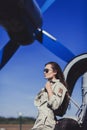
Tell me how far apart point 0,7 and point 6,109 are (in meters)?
0.78

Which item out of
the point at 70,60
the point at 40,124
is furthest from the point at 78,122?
the point at 70,60

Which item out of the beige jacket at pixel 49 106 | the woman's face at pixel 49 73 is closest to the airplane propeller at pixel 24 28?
the woman's face at pixel 49 73

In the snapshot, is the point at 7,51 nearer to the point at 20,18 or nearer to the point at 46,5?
the point at 46,5

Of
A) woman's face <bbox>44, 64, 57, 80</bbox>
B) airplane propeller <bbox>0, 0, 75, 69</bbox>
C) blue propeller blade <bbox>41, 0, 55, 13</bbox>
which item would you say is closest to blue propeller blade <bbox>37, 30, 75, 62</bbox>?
airplane propeller <bbox>0, 0, 75, 69</bbox>

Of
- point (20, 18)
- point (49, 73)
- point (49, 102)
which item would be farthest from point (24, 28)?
point (49, 102)

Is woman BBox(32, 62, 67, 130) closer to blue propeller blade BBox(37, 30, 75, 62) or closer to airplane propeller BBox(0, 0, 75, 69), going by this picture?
airplane propeller BBox(0, 0, 75, 69)

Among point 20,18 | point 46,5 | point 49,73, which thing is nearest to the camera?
point 20,18

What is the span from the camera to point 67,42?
2281 millimetres

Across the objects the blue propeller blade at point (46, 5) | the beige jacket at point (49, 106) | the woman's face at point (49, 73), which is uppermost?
the blue propeller blade at point (46, 5)

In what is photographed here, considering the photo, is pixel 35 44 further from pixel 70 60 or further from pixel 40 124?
pixel 40 124

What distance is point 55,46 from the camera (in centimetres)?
236

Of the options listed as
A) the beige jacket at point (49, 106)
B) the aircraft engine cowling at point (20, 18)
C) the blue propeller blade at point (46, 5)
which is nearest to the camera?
the aircraft engine cowling at point (20, 18)

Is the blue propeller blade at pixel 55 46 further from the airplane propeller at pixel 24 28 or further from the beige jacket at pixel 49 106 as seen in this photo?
the beige jacket at pixel 49 106

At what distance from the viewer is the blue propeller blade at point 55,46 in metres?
2.29
